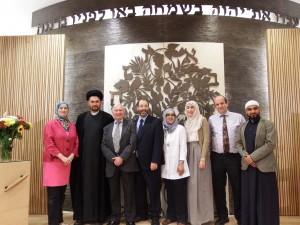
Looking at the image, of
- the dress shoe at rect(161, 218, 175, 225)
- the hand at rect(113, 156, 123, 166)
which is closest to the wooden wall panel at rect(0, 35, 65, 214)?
the hand at rect(113, 156, 123, 166)

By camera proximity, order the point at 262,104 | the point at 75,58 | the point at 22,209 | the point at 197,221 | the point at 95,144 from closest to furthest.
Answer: the point at 22,209
the point at 197,221
the point at 95,144
the point at 262,104
the point at 75,58

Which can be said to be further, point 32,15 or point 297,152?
point 32,15

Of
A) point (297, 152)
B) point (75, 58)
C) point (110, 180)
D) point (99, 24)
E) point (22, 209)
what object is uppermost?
point (99, 24)

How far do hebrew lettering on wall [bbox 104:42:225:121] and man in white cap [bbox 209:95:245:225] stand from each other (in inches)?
22.4

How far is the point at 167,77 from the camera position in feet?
14.2

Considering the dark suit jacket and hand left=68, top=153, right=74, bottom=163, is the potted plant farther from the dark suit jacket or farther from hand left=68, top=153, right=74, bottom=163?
the dark suit jacket

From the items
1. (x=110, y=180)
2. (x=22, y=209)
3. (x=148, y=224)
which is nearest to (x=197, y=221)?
(x=148, y=224)

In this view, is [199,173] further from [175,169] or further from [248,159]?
[248,159]

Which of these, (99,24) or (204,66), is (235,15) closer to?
(204,66)

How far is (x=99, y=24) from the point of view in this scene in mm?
4648

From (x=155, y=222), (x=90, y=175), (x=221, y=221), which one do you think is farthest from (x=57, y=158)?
(x=221, y=221)

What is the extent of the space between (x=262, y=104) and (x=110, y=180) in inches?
100

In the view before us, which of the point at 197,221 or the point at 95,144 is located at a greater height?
the point at 95,144

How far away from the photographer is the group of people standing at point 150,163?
138 inches
